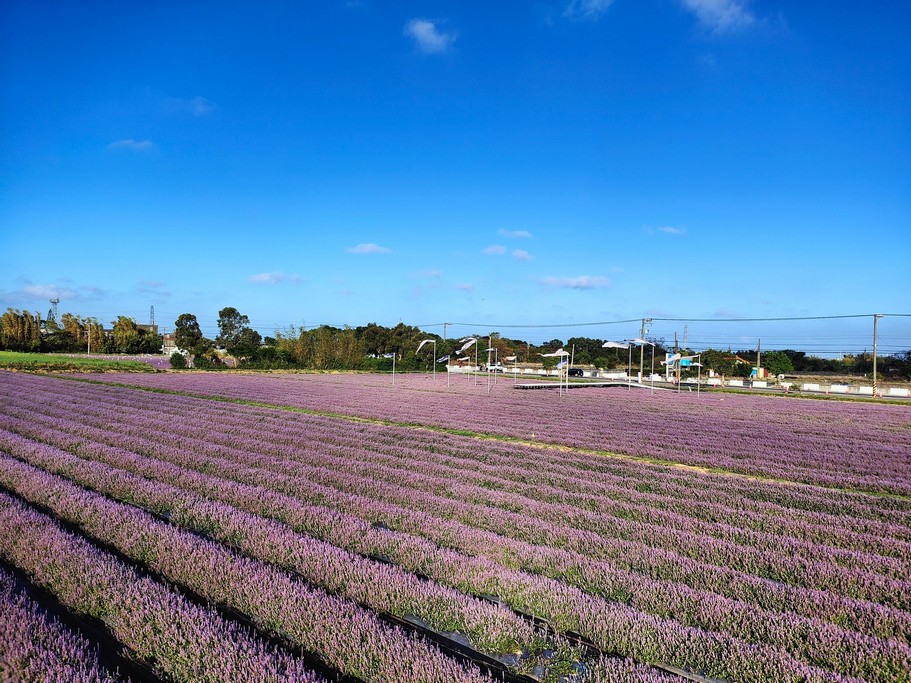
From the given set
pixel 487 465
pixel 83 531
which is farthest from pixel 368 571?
pixel 487 465

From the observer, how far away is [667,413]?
2183 cm

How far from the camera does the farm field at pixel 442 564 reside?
3.37 meters

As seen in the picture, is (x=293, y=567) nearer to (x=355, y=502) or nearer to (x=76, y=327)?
(x=355, y=502)

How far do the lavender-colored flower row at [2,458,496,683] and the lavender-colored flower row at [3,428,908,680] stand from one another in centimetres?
103

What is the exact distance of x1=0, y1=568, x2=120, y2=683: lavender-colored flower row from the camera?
3.01 metres

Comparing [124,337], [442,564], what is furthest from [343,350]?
[442,564]

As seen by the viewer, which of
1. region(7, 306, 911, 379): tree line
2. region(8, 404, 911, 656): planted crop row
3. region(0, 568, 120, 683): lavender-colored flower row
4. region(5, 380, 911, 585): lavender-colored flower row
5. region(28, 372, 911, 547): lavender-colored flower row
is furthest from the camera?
region(7, 306, 911, 379): tree line

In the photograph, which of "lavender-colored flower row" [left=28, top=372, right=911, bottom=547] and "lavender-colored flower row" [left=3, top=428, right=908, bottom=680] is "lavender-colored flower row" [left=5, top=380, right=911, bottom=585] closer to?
"lavender-colored flower row" [left=28, top=372, right=911, bottom=547]

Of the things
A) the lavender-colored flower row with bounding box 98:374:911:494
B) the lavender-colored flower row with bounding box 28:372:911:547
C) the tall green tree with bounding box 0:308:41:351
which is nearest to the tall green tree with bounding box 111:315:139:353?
the tall green tree with bounding box 0:308:41:351

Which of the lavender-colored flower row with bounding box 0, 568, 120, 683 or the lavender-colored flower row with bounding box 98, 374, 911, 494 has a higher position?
the lavender-colored flower row with bounding box 0, 568, 120, 683

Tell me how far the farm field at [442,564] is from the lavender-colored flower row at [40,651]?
0.06 ft

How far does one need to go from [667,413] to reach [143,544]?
788 inches

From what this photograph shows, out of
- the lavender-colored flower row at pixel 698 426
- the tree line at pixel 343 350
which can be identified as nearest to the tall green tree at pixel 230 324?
the tree line at pixel 343 350

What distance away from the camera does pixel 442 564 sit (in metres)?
4.80
